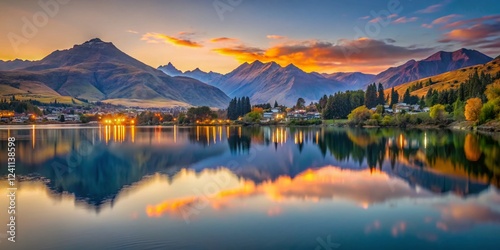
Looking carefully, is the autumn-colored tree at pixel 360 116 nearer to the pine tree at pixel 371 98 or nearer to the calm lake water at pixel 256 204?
the pine tree at pixel 371 98

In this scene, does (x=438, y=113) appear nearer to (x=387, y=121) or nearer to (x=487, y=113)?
(x=387, y=121)

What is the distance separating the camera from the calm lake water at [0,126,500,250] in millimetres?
13797

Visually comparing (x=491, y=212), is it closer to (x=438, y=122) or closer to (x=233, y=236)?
(x=233, y=236)

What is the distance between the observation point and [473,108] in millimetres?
82438

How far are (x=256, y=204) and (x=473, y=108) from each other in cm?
7995

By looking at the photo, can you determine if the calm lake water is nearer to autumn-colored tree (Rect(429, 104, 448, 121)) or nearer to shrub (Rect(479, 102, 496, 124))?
shrub (Rect(479, 102, 496, 124))

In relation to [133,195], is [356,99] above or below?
above

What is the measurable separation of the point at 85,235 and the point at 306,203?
34.9 ft

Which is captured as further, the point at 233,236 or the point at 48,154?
the point at 48,154

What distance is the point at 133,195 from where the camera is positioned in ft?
70.0

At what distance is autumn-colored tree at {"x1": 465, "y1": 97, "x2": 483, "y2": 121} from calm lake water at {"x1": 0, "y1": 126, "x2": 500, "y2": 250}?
53385mm

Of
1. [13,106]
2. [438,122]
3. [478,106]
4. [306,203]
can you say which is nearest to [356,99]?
[438,122]

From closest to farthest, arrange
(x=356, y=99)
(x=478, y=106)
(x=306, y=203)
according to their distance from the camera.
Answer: (x=306, y=203) < (x=478, y=106) < (x=356, y=99)

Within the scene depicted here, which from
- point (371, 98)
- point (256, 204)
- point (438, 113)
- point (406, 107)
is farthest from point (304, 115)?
point (256, 204)
